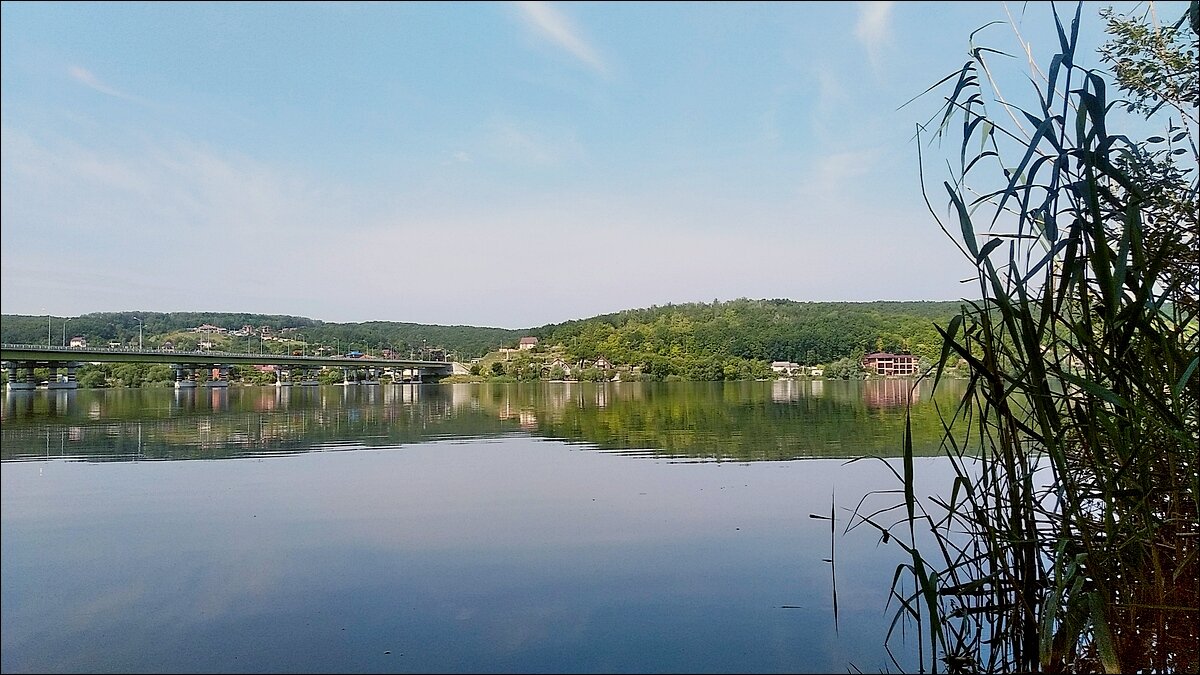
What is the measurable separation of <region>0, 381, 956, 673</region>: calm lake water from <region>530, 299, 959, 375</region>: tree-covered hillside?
32.5 metres

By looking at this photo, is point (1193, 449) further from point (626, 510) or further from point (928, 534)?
point (626, 510)

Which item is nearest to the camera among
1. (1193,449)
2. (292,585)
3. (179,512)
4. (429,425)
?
(1193,449)

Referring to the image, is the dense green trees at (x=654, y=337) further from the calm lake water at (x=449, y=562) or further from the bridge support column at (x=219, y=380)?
the calm lake water at (x=449, y=562)

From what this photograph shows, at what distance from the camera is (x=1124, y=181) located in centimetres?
211

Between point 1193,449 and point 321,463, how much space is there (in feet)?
28.6

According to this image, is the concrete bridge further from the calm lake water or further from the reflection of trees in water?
the calm lake water

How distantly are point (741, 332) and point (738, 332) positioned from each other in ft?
0.84

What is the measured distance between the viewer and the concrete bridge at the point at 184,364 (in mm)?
31347

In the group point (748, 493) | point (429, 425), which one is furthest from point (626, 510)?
point (429, 425)

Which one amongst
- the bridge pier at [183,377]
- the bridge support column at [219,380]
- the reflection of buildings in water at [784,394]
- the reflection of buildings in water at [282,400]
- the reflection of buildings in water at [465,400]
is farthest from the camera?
the bridge support column at [219,380]

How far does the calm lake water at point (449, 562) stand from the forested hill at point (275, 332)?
1268cm

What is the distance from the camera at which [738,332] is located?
59438 mm

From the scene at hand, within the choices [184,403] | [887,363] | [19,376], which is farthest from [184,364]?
[887,363]

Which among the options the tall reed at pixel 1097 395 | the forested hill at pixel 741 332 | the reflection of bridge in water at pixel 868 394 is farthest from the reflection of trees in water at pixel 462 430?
the forested hill at pixel 741 332
